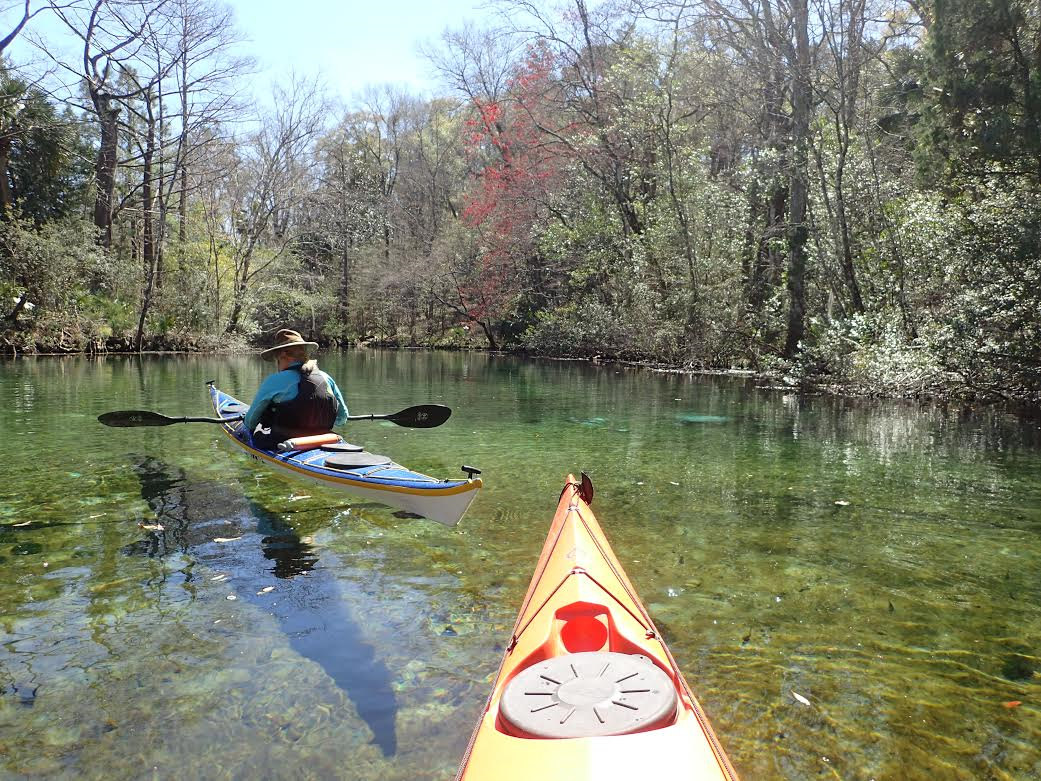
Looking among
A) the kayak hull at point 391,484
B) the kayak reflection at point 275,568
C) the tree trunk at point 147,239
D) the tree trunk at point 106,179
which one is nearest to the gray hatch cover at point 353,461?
the kayak hull at point 391,484

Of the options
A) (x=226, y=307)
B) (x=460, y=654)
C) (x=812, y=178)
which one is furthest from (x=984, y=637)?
(x=226, y=307)

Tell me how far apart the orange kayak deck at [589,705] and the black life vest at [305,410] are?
4293 millimetres

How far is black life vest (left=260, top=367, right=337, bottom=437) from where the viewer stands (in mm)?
6680

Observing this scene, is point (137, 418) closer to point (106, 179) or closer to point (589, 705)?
point (589, 705)

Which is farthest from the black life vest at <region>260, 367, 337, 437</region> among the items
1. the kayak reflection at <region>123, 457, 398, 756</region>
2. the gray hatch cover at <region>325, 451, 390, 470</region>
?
the gray hatch cover at <region>325, 451, 390, 470</region>

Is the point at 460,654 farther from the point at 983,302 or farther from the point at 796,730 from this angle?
the point at 983,302

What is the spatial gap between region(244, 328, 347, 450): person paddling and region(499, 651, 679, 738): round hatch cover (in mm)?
4827

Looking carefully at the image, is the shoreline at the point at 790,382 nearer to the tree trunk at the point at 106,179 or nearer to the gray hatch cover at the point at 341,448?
the tree trunk at the point at 106,179

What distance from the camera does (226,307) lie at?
2964cm

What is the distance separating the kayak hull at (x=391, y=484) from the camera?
15.8 feet

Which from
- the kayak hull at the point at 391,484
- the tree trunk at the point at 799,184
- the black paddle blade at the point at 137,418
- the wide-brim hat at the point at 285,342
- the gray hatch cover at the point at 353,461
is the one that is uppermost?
the tree trunk at the point at 799,184

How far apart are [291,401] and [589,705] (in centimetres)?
518

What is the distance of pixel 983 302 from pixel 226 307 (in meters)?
26.5

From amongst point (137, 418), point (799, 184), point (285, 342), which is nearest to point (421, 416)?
point (285, 342)
